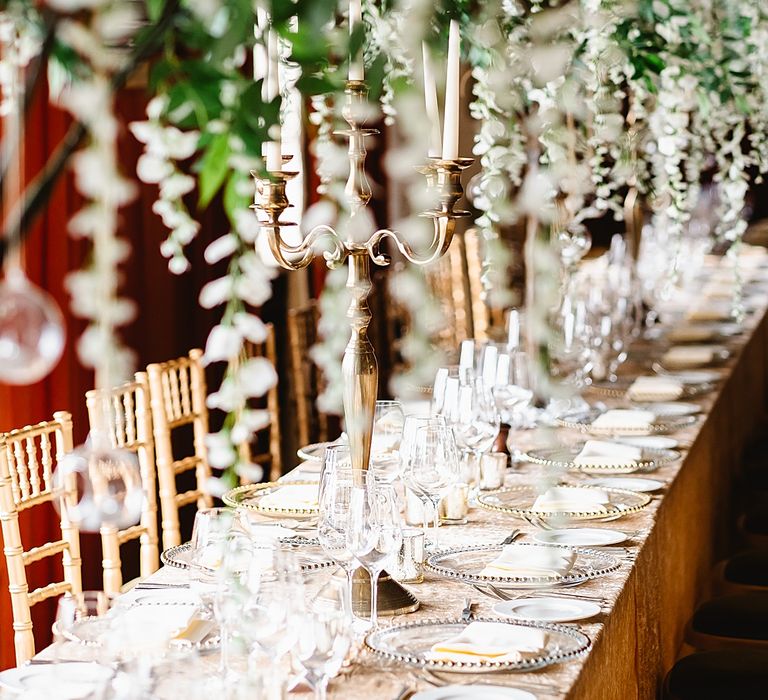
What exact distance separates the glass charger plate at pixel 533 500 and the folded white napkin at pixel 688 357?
5.87ft

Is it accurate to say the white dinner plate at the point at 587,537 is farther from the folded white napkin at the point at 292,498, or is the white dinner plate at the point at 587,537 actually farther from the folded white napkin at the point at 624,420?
the folded white napkin at the point at 624,420

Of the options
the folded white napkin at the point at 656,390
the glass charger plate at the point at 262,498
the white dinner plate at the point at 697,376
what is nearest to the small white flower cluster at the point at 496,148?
the glass charger plate at the point at 262,498

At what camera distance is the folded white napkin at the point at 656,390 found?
373 centimetres

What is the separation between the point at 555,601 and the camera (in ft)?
6.35

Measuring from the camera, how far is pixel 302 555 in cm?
217

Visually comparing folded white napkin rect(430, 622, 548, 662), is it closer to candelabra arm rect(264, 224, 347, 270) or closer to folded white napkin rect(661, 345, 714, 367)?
candelabra arm rect(264, 224, 347, 270)

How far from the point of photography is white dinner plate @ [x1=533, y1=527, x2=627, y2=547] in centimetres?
225

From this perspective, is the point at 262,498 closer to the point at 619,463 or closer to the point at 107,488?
the point at 619,463

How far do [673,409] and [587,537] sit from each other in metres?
1.33

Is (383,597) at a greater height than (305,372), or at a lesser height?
lesser

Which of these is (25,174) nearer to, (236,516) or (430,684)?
(236,516)

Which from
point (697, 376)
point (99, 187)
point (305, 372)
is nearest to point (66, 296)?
point (305, 372)

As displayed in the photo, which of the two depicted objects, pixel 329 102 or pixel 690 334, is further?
pixel 690 334

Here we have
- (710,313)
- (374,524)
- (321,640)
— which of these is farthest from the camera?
(710,313)
